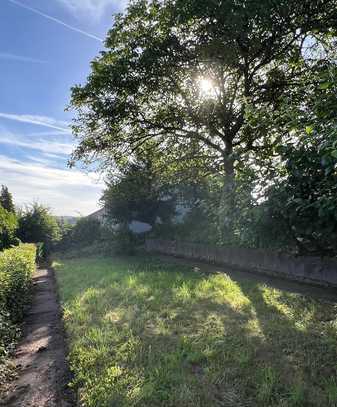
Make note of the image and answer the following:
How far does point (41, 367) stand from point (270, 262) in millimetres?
8240

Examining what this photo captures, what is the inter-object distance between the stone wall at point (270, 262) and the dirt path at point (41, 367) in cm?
674

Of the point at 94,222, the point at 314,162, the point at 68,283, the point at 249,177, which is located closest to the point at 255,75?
the point at 249,177

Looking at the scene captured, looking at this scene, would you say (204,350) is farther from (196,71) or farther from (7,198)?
(7,198)

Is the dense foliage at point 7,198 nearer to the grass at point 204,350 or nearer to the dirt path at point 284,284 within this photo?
the dirt path at point 284,284

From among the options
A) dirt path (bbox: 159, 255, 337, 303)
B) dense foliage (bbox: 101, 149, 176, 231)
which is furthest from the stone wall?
dense foliage (bbox: 101, 149, 176, 231)

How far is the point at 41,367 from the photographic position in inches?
192

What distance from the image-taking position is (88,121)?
1347 centimetres

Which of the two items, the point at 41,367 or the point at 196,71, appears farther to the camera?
the point at 196,71

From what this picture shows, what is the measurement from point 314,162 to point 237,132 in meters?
9.93

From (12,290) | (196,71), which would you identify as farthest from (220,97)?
(12,290)

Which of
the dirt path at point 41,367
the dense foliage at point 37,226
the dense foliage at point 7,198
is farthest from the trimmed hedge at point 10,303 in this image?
the dense foliage at point 7,198

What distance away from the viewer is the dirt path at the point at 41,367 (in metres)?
3.93

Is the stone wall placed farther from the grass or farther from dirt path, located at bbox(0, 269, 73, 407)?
dirt path, located at bbox(0, 269, 73, 407)

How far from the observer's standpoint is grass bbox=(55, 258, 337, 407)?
11.7 feet
